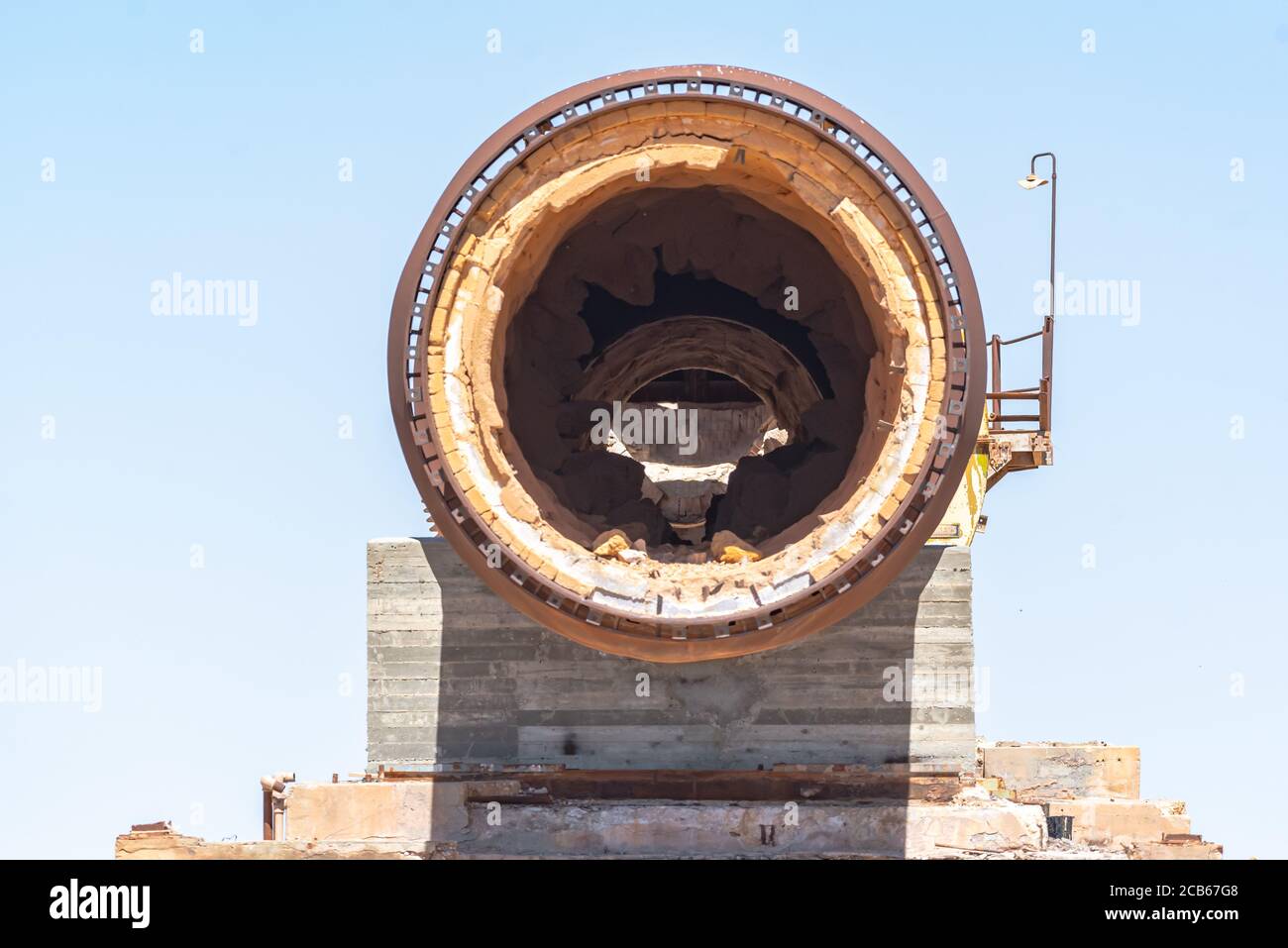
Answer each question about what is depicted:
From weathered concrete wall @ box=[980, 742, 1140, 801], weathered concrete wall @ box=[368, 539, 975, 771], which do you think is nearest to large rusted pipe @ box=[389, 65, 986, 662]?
weathered concrete wall @ box=[368, 539, 975, 771]

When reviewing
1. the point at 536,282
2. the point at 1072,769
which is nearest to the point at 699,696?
the point at 536,282

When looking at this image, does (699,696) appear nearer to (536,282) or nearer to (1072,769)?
(536,282)

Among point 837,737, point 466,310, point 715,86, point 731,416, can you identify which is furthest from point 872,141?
Result: point 731,416

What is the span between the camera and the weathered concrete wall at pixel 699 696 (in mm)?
10781

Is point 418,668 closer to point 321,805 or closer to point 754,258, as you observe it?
point 321,805

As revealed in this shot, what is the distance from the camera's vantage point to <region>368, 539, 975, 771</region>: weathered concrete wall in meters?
10.8

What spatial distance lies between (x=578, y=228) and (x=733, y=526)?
1842 millimetres

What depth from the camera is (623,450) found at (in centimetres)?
1955

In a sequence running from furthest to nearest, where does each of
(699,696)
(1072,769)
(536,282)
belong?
(1072,769) < (536,282) < (699,696)

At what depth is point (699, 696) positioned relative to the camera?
1080cm

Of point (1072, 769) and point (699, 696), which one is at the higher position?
point (699, 696)

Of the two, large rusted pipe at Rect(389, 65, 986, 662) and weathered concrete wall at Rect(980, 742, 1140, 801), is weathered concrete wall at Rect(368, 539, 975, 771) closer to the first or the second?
large rusted pipe at Rect(389, 65, 986, 662)

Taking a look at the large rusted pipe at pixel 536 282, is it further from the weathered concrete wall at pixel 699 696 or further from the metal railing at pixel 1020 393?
the metal railing at pixel 1020 393

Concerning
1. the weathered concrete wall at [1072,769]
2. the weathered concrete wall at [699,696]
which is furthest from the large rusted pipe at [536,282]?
the weathered concrete wall at [1072,769]
